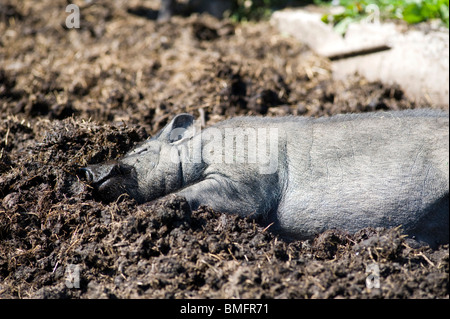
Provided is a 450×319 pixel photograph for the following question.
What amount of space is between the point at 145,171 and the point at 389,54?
3.56 meters

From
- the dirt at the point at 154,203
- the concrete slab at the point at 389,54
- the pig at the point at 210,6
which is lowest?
the dirt at the point at 154,203

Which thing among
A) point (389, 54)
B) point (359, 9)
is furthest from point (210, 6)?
point (389, 54)

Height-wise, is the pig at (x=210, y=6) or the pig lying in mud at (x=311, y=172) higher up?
the pig at (x=210, y=6)

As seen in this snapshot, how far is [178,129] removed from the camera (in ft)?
14.4

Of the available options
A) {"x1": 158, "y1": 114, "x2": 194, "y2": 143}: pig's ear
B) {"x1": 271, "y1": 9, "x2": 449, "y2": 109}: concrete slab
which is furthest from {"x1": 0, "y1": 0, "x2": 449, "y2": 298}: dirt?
{"x1": 158, "y1": 114, "x2": 194, "y2": 143}: pig's ear

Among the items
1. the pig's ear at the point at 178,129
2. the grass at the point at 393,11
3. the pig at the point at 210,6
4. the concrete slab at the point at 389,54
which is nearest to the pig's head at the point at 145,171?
the pig's ear at the point at 178,129

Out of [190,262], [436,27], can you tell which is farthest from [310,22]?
[190,262]

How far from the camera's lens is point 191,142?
165 inches

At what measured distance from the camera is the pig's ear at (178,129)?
170 inches

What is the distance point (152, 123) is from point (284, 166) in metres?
1.89

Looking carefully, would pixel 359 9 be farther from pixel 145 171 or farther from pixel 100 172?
pixel 100 172

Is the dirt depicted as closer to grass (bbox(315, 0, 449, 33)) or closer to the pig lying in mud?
the pig lying in mud

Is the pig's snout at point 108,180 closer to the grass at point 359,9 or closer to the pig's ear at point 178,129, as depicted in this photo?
the pig's ear at point 178,129
